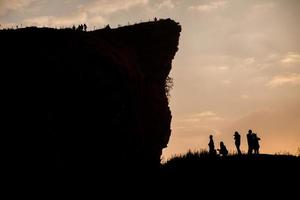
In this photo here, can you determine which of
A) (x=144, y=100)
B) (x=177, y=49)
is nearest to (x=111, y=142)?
(x=144, y=100)

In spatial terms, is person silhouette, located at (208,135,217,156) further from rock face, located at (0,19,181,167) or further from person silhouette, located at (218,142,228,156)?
rock face, located at (0,19,181,167)

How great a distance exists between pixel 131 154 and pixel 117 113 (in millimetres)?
2318

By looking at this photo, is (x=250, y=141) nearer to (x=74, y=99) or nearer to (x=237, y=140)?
(x=237, y=140)

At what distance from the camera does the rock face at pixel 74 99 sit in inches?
623

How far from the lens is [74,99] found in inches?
685

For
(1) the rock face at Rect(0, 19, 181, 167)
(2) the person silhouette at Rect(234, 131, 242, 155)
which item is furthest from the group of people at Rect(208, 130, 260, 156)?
(1) the rock face at Rect(0, 19, 181, 167)

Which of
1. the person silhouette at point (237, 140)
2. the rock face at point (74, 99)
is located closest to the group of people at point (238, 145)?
the person silhouette at point (237, 140)

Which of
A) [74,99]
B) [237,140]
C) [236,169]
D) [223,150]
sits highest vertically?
[74,99]

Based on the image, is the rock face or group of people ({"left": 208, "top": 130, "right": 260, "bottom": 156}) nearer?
the rock face

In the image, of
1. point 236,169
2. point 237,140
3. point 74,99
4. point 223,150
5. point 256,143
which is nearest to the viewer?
point 74,99

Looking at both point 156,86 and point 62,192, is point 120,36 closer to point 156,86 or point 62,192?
point 156,86

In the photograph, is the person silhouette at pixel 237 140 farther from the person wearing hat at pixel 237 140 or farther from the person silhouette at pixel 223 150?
the person silhouette at pixel 223 150

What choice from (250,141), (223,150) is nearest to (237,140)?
(250,141)

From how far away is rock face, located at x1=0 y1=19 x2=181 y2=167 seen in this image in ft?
51.9
